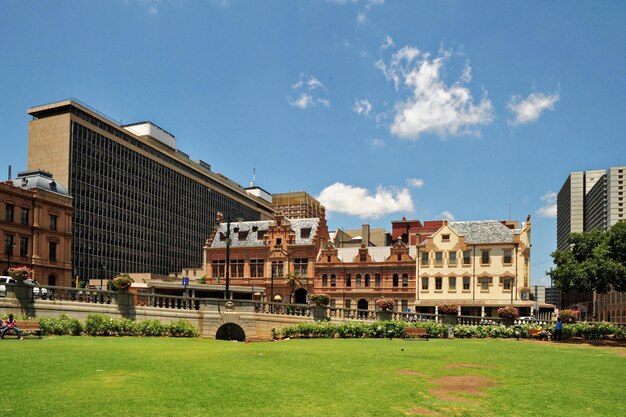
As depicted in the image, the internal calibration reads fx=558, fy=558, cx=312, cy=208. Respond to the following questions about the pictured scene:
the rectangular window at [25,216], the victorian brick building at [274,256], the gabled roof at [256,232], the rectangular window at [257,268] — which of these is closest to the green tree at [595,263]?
the victorian brick building at [274,256]

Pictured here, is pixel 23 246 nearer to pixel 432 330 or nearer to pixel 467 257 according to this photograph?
pixel 432 330

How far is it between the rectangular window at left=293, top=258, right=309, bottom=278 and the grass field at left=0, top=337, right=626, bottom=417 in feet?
172

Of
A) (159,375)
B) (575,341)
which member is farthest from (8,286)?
(575,341)

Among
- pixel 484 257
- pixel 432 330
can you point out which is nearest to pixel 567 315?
pixel 432 330

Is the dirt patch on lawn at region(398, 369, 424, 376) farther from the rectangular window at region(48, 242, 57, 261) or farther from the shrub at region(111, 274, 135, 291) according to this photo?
the rectangular window at region(48, 242, 57, 261)

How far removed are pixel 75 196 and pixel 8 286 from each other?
234 ft

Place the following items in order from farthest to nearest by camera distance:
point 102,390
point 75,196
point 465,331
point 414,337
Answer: point 75,196 → point 465,331 → point 414,337 → point 102,390

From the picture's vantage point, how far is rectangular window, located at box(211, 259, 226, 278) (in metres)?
77.6

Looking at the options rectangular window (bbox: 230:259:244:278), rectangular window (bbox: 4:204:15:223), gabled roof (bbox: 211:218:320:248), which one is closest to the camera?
rectangular window (bbox: 4:204:15:223)

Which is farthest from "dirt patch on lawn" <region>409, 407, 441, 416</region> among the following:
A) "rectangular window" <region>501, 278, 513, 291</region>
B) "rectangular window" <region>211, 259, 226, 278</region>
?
"rectangular window" <region>211, 259, 226, 278</region>

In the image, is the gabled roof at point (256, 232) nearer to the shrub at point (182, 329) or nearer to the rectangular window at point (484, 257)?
the rectangular window at point (484, 257)

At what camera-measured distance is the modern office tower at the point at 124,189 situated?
92250 millimetres

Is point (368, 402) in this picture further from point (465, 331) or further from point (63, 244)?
point (63, 244)

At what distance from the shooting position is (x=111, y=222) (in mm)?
102875
